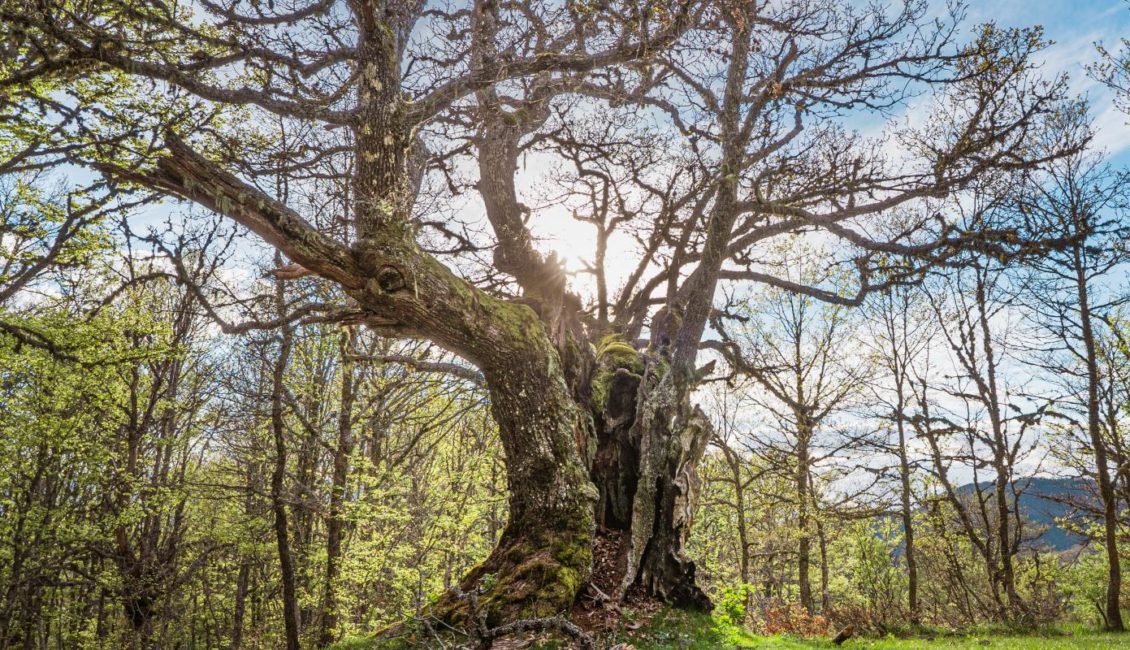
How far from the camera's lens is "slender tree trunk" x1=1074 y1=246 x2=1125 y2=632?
1030 centimetres

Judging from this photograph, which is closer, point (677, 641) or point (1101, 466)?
point (677, 641)

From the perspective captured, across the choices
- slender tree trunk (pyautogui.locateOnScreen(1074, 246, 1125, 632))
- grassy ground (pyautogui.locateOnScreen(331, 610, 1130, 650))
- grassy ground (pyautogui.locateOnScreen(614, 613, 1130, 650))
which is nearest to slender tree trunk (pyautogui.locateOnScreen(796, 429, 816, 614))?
grassy ground (pyautogui.locateOnScreen(614, 613, 1130, 650))

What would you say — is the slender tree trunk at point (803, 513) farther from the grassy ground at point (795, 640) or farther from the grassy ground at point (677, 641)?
the grassy ground at point (677, 641)

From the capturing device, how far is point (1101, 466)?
10.7 metres

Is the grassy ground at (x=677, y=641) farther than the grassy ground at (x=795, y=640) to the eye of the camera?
No

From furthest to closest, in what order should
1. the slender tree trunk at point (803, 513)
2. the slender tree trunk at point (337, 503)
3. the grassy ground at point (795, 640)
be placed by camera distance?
the slender tree trunk at point (803, 513), the slender tree trunk at point (337, 503), the grassy ground at point (795, 640)

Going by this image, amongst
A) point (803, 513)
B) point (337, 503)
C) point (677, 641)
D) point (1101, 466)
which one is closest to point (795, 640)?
point (803, 513)

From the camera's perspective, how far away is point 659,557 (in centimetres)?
595

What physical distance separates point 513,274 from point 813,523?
10.3 metres

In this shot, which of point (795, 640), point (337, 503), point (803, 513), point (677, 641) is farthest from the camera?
point (803, 513)

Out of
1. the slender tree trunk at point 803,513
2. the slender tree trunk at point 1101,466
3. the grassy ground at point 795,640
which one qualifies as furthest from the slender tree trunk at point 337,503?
the slender tree trunk at point 1101,466

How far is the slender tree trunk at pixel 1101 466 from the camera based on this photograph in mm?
10305

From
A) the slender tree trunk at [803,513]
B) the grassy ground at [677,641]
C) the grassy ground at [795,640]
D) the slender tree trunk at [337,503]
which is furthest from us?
the slender tree trunk at [803,513]

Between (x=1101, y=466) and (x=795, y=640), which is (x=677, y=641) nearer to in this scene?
(x=795, y=640)
